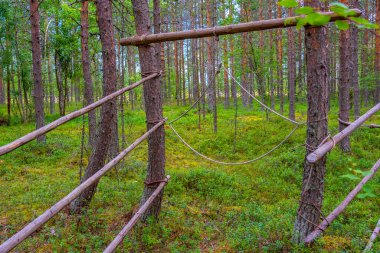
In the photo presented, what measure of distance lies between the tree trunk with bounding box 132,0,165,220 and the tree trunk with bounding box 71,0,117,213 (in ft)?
4.06

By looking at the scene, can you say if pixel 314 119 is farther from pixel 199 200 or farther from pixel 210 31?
pixel 199 200

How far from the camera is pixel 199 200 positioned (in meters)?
6.65

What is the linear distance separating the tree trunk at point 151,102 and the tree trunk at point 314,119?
7.10ft

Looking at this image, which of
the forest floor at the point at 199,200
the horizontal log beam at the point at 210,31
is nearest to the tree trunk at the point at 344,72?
the forest floor at the point at 199,200

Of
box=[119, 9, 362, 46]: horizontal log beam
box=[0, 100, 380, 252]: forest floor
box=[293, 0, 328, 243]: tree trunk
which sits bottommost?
box=[0, 100, 380, 252]: forest floor

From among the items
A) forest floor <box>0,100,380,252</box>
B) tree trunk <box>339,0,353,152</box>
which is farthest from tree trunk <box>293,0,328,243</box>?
tree trunk <box>339,0,353,152</box>

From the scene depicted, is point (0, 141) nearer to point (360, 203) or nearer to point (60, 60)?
point (60, 60)

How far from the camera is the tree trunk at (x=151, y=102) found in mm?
4504

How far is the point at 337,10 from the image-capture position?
85 cm

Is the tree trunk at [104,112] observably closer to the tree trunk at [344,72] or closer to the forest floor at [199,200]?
the forest floor at [199,200]

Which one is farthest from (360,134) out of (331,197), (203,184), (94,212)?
(94,212)

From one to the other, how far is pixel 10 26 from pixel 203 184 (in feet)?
41.5

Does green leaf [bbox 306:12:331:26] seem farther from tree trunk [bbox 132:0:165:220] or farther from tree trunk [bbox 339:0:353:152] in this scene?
tree trunk [bbox 339:0:353:152]

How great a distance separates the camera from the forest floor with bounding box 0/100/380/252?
4.52 metres
